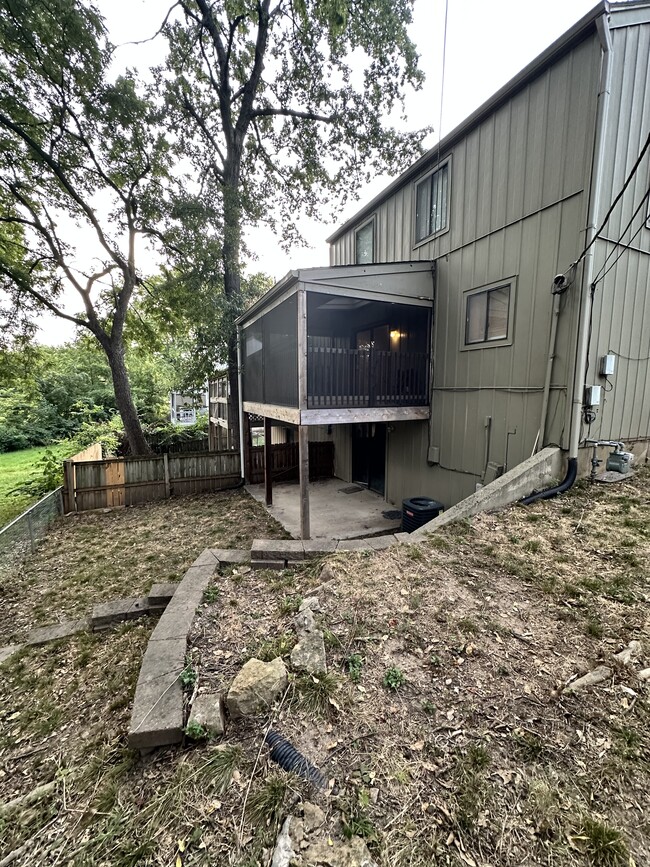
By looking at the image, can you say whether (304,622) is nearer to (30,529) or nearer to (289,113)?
(30,529)

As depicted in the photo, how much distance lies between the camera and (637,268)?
201 inches

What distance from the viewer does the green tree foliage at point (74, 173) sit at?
294 inches

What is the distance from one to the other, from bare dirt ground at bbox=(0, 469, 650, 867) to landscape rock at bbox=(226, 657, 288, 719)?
0.21ft

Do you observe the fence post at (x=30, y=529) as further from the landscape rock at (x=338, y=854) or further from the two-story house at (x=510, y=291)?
the landscape rock at (x=338, y=854)

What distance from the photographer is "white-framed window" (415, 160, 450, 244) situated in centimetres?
645

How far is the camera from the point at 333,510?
793 centimetres

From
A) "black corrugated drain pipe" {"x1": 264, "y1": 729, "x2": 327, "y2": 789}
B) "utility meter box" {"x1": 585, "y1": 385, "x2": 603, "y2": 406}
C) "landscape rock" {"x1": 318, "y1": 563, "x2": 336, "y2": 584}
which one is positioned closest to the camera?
"black corrugated drain pipe" {"x1": 264, "y1": 729, "x2": 327, "y2": 789}

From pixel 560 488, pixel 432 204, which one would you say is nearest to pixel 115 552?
pixel 560 488

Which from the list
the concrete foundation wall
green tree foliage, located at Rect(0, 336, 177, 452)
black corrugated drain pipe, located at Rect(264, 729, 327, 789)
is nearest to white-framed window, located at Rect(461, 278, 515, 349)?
the concrete foundation wall

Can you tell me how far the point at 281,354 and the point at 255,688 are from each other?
5723mm

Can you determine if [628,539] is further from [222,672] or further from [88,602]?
[88,602]

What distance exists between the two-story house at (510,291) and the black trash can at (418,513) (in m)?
0.91

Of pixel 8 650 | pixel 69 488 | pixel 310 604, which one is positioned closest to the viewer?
pixel 310 604

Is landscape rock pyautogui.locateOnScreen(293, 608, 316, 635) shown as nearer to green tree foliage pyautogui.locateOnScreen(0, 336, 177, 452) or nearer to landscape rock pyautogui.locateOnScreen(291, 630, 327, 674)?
landscape rock pyautogui.locateOnScreen(291, 630, 327, 674)
